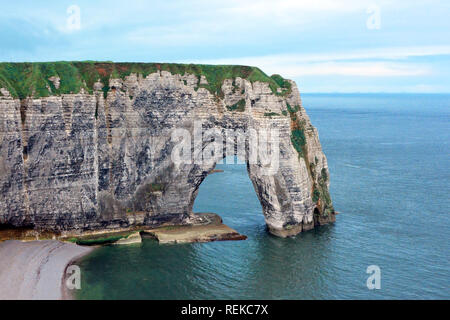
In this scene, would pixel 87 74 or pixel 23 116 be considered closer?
pixel 23 116

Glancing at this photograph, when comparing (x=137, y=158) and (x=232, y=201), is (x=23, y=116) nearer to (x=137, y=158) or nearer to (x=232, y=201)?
(x=137, y=158)

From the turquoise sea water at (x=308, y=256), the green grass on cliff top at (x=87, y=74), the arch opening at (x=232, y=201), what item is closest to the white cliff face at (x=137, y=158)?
the green grass on cliff top at (x=87, y=74)

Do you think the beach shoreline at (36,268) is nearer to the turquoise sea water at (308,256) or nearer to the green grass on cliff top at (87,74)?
the turquoise sea water at (308,256)

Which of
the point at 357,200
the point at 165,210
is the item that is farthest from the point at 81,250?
the point at 357,200

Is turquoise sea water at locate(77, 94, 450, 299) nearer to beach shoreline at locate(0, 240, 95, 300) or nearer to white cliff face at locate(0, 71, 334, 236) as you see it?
beach shoreline at locate(0, 240, 95, 300)

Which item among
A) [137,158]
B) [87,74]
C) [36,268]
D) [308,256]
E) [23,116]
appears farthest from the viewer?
[137,158]

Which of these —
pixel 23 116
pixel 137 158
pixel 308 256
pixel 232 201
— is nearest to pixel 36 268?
pixel 23 116

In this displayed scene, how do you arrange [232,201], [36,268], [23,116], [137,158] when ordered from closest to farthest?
[36,268]
[23,116]
[137,158]
[232,201]
